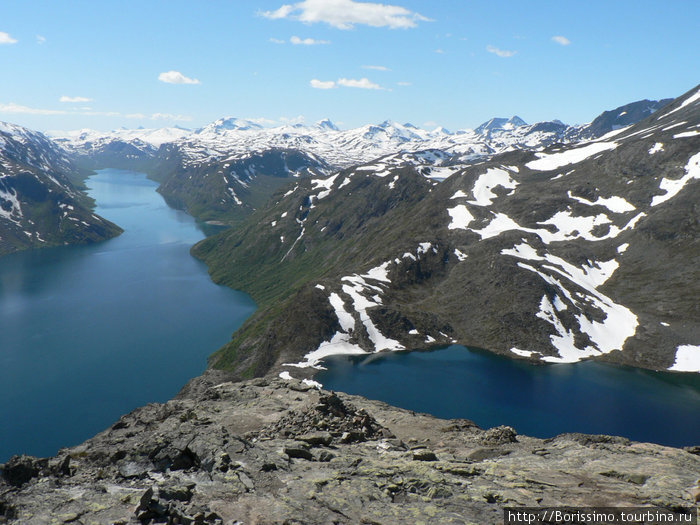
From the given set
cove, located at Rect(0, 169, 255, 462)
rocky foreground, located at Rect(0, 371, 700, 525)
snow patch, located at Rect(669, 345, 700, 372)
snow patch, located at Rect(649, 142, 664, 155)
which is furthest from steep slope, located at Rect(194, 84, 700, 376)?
rocky foreground, located at Rect(0, 371, 700, 525)

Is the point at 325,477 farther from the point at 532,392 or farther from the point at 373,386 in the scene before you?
the point at 532,392

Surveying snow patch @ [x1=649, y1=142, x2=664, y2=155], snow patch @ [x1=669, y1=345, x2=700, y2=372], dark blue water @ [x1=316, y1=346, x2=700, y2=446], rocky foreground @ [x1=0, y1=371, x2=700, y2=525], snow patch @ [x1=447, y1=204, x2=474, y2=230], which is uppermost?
snow patch @ [x1=649, y1=142, x2=664, y2=155]

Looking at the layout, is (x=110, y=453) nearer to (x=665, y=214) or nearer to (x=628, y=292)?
(x=628, y=292)

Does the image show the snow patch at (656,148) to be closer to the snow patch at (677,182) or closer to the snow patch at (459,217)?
the snow patch at (677,182)

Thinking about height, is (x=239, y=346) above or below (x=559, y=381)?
below

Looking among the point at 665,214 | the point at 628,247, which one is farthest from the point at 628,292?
the point at 665,214

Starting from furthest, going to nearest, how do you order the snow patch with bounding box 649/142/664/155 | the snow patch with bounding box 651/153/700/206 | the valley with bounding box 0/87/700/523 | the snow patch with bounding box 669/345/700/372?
the snow patch with bounding box 649/142/664/155 < the snow patch with bounding box 651/153/700/206 < the snow patch with bounding box 669/345/700/372 < the valley with bounding box 0/87/700/523

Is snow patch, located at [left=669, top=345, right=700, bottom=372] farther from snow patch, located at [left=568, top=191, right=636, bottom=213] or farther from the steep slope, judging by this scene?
snow patch, located at [left=568, top=191, right=636, bottom=213]
